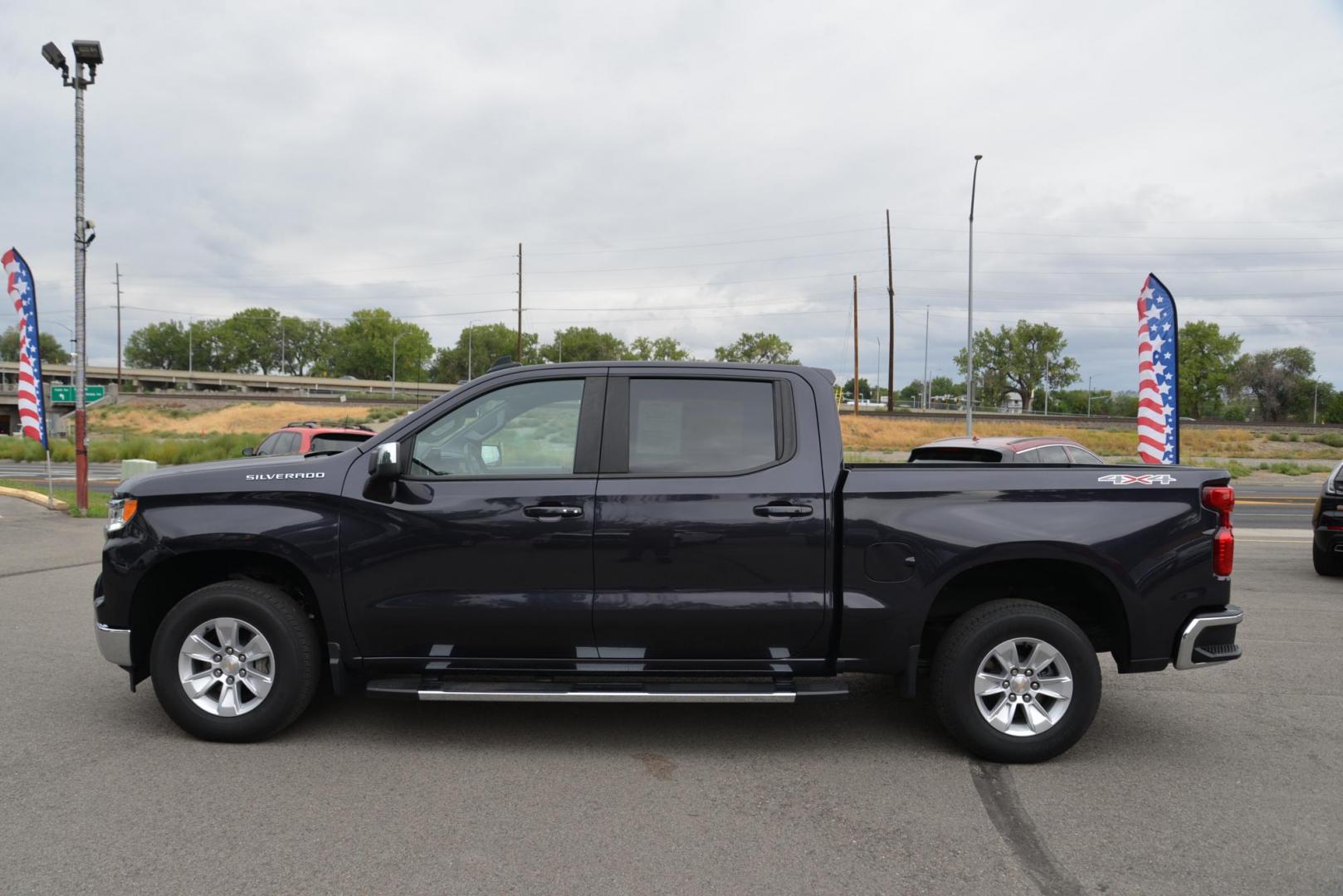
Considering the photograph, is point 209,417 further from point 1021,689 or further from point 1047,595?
point 1021,689

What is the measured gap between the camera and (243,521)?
4.41 m

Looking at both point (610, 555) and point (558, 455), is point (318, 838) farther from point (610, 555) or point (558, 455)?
point (558, 455)

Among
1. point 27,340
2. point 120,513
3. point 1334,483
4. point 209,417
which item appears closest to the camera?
point 120,513

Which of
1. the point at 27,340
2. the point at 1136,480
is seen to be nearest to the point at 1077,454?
the point at 1136,480

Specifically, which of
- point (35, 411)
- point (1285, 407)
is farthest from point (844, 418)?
point (1285, 407)

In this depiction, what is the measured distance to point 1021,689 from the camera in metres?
4.35

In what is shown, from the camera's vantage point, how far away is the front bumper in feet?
14.3

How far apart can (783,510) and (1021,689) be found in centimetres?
144

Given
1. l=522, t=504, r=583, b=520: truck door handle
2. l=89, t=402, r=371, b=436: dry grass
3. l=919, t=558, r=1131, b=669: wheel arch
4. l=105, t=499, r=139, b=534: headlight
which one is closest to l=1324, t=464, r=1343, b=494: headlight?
l=919, t=558, r=1131, b=669: wheel arch

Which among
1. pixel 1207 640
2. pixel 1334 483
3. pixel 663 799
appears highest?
pixel 1334 483

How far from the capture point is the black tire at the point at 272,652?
4.39 meters

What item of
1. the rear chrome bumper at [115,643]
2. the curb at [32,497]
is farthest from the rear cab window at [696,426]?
the curb at [32,497]

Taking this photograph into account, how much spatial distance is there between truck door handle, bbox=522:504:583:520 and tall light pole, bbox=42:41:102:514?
12042 millimetres

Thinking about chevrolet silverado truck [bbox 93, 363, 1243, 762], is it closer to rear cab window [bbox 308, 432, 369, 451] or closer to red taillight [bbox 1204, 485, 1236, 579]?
red taillight [bbox 1204, 485, 1236, 579]
